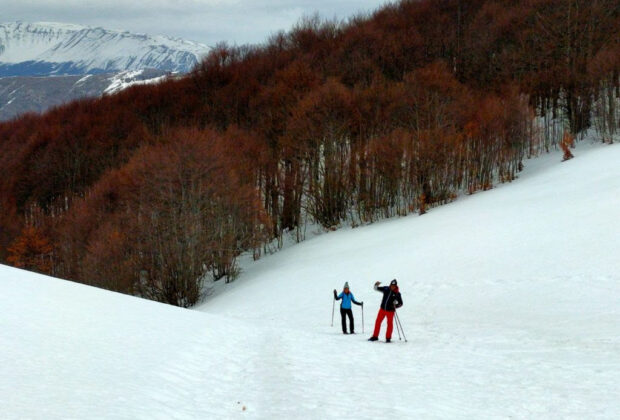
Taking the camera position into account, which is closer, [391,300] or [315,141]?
[391,300]

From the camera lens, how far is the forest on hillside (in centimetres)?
4409

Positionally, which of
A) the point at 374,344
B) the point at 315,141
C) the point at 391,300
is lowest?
the point at 374,344

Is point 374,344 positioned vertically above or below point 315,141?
below

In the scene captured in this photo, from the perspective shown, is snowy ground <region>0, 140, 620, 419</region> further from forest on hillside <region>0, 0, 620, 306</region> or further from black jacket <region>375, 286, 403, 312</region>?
forest on hillside <region>0, 0, 620, 306</region>

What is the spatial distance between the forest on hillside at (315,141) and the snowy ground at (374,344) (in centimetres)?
1603

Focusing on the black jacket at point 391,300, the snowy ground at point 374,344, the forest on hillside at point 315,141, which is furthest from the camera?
the forest on hillside at point 315,141

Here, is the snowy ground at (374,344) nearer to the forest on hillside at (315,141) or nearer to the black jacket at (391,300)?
the black jacket at (391,300)

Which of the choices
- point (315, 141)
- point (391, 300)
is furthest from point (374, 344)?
point (315, 141)

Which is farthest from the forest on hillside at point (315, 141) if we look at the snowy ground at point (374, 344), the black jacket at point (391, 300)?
the black jacket at point (391, 300)

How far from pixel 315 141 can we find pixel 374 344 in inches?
1685

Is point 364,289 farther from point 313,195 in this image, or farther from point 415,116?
point 415,116

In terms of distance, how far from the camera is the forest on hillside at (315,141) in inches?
1736

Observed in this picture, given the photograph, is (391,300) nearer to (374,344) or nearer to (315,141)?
(374,344)

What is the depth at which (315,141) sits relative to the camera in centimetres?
5703
